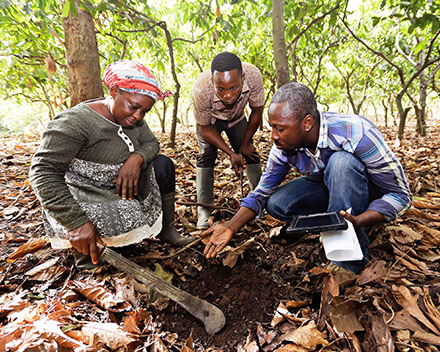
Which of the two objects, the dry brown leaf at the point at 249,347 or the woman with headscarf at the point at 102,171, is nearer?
the dry brown leaf at the point at 249,347

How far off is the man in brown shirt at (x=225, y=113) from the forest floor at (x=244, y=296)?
0.43m

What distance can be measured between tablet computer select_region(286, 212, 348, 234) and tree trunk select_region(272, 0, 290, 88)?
1.75 metres

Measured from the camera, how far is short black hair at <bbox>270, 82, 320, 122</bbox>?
150 centimetres

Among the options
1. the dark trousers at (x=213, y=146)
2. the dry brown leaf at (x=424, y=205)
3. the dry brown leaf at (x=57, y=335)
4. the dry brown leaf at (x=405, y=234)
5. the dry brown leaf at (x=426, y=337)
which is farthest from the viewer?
the dark trousers at (x=213, y=146)

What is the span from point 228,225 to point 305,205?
603 mm

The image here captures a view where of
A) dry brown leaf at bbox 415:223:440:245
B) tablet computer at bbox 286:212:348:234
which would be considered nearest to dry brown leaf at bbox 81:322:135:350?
tablet computer at bbox 286:212:348:234

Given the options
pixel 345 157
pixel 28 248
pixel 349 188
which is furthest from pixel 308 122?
pixel 28 248

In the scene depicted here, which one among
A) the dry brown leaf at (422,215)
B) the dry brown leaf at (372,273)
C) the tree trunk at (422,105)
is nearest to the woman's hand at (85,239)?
the dry brown leaf at (372,273)

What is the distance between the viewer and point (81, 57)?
8.70 feet

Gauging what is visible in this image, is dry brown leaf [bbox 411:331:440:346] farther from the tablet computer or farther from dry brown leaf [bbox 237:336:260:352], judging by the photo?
dry brown leaf [bbox 237:336:260:352]

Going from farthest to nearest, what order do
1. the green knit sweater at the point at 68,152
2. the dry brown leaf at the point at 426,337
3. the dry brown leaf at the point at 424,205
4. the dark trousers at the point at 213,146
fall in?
the dark trousers at the point at 213,146, the dry brown leaf at the point at 424,205, the green knit sweater at the point at 68,152, the dry brown leaf at the point at 426,337

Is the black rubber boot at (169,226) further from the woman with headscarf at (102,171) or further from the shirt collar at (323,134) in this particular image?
the shirt collar at (323,134)

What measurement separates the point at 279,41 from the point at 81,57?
1.98 meters

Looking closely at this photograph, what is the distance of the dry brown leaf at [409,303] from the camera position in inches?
46.3
